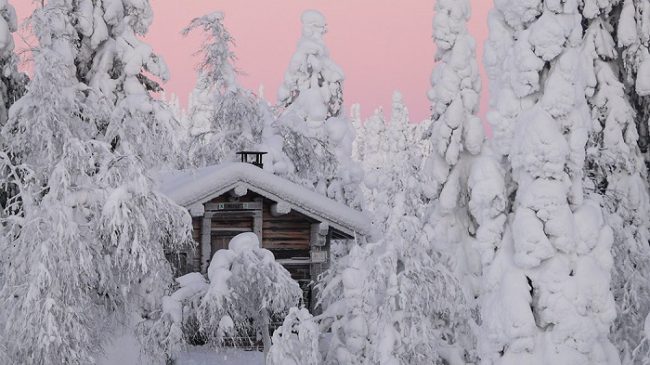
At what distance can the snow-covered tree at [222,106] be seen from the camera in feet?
108

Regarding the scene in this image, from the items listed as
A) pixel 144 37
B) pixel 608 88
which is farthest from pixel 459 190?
pixel 144 37

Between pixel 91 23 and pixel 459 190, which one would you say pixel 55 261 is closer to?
pixel 91 23

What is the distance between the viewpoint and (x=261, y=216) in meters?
23.4

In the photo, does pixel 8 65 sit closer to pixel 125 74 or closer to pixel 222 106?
pixel 125 74

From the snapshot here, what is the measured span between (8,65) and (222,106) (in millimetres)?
14950

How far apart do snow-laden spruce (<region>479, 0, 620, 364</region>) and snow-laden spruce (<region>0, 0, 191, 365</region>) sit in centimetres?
569

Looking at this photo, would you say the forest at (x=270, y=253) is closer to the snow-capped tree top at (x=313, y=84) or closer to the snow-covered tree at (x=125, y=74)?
the snow-covered tree at (x=125, y=74)

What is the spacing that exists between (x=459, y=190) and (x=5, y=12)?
11234 millimetres

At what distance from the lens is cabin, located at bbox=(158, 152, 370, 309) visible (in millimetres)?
21734

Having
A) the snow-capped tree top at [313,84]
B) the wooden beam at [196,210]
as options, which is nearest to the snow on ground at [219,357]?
the wooden beam at [196,210]

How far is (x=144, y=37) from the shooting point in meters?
18.6

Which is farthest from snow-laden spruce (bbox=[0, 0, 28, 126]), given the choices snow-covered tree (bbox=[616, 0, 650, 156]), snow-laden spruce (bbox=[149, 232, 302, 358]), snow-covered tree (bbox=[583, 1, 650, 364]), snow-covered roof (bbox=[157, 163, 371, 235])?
snow-covered tree (bbox=[616, 0, 650, 156])

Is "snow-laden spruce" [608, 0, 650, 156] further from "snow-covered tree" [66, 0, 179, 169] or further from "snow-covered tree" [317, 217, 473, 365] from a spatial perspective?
"snow-covered tree" [66, 0, 179, 169]

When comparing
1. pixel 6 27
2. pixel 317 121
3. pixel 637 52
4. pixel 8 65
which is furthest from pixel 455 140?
pixel 317 121
